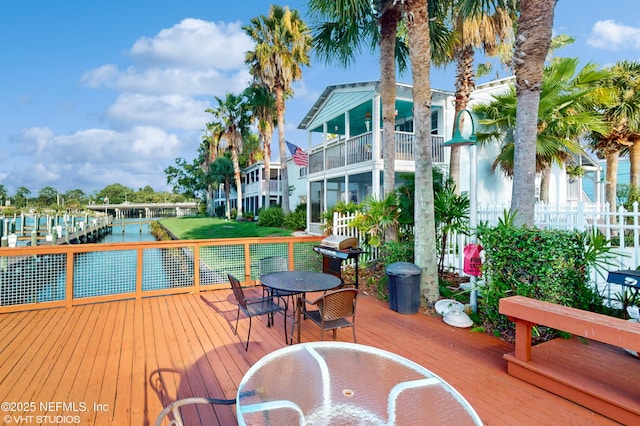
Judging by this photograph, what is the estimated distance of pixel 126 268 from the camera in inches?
220

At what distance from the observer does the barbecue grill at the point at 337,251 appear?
595 centimetres

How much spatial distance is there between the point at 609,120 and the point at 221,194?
139 ft

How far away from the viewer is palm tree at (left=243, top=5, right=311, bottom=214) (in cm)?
1758

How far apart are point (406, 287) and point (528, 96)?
3.23m

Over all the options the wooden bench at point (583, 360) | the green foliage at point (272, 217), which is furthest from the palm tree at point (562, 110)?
the green foliage at point (272, 217)

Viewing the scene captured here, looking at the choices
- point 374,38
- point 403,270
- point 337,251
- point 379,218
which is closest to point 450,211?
point 379,218

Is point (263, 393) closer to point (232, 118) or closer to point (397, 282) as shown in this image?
point (397, 282)

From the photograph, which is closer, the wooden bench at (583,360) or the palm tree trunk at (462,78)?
the wooden bench at (583,360)

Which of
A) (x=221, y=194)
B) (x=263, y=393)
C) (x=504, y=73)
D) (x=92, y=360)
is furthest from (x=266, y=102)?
(x=221, y=194)

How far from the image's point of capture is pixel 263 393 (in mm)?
1673

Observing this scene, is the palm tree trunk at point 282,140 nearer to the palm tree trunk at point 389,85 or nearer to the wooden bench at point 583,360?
the palm tree trunk at point 389,85

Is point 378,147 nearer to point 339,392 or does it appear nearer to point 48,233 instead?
point 339,392

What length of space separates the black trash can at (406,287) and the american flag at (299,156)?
35.9 ft

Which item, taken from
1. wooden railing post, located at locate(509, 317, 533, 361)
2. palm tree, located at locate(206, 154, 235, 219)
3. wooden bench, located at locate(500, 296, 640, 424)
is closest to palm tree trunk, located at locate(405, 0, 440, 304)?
wooden bench, located at locate(500, 296, 640, 424)
